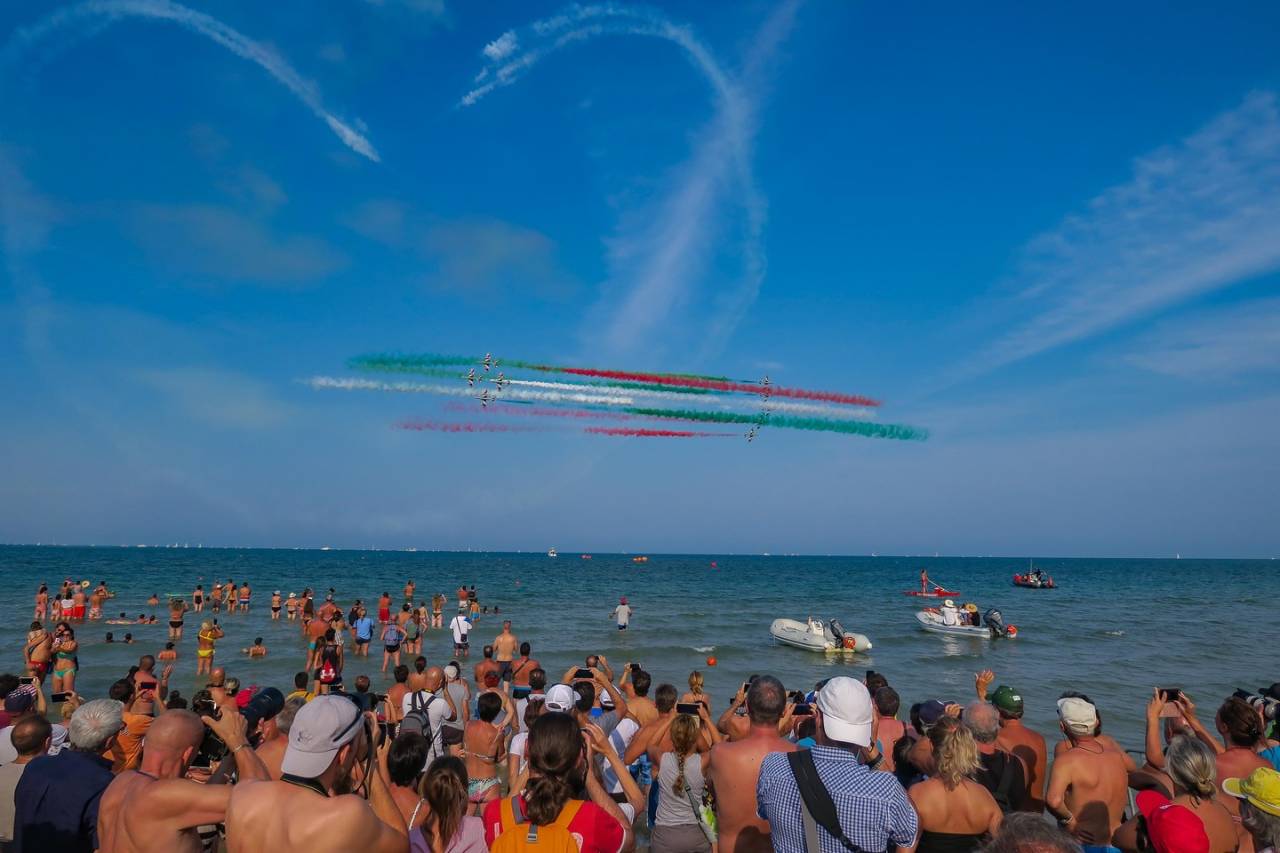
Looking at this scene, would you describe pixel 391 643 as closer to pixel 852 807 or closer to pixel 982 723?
pixel 982 723

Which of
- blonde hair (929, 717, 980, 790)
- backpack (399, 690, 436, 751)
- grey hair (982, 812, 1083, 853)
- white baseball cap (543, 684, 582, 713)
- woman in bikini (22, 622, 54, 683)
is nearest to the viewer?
grey hair (982, 812, 1083, 853)

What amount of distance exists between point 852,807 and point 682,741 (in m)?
2.46

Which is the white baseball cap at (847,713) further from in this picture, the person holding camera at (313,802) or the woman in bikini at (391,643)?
the woman in bikini at (391,643)

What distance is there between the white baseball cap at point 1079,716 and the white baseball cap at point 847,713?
3.06m

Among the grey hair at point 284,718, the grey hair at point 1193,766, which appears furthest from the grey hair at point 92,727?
the grey hair at point 1193,766

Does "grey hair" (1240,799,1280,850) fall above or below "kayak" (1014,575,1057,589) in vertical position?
above

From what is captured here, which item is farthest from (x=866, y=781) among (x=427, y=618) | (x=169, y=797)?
(x=427, y=618)

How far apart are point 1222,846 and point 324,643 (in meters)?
17.5

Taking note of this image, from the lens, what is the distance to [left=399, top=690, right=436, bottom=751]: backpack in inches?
312

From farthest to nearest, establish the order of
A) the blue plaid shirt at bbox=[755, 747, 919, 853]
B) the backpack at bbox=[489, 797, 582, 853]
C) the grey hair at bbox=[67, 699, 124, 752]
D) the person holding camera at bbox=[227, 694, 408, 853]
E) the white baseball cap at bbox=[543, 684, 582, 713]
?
the white baseball cap at bbox=[543, 684, 582, 713]
the grey hair at bbox=[67, 699, 124, 752]
the blue plaid shirt at bbox=[755, 747, 919, 853]
the backpack at bbox=[489, 797, 582, 853]
the person holding camera at bbox=[227, 694, 408, 853]

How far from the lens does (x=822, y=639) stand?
26.1 meters

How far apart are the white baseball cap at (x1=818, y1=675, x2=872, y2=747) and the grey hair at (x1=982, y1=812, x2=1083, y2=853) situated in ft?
3.69

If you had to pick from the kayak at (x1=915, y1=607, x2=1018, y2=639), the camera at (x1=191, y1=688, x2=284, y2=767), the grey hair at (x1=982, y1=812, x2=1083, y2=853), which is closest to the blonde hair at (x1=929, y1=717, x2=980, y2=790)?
the grey hair at (x1=982, y1=812, x2=1083, y2=853)

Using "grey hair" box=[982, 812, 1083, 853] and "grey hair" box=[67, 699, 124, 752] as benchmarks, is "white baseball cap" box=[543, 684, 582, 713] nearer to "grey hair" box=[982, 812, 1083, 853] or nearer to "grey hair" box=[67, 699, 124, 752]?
"grey hair" box=[67, 699, 124, 752]
